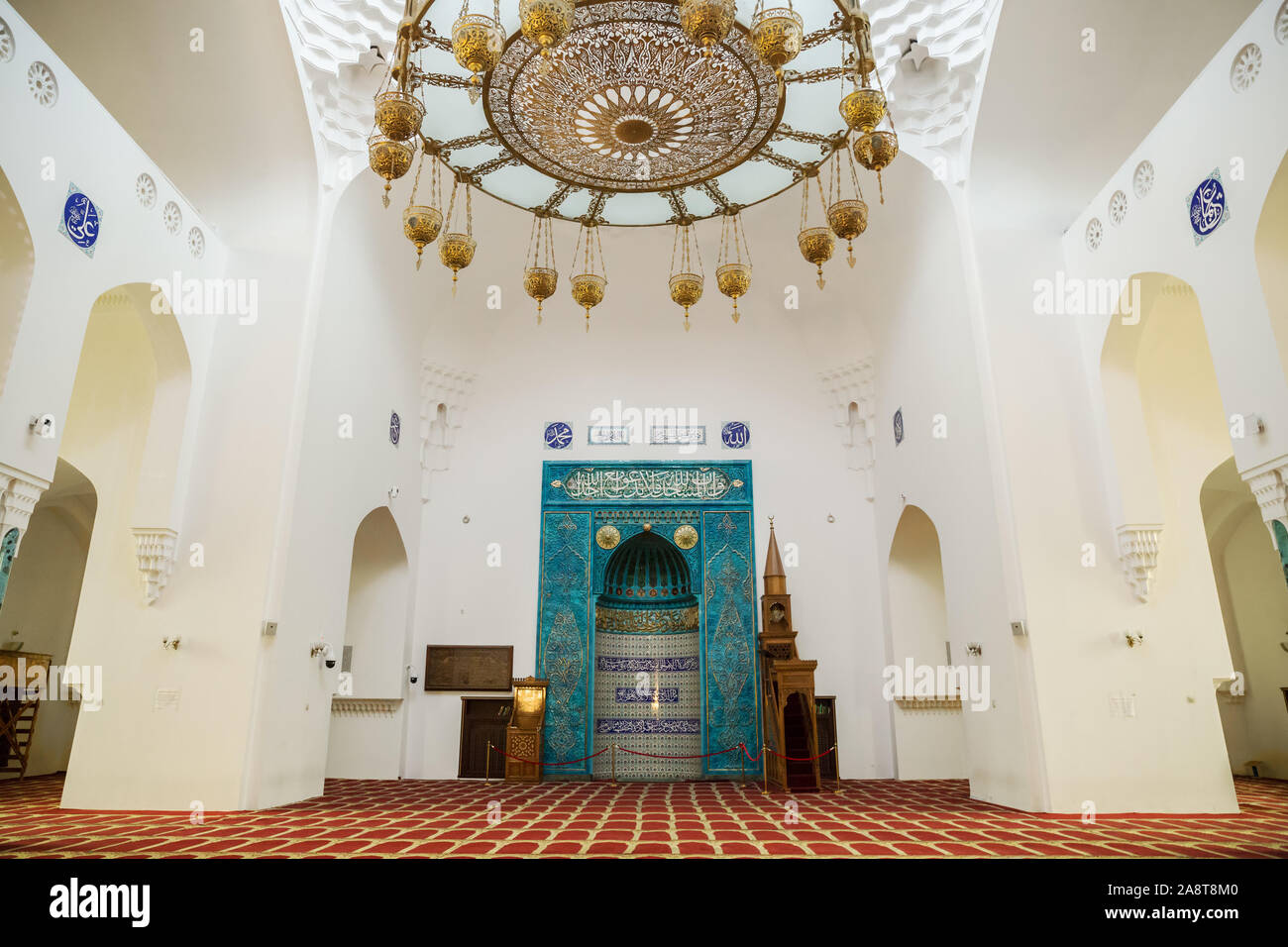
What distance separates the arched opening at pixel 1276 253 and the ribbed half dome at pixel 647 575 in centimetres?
578

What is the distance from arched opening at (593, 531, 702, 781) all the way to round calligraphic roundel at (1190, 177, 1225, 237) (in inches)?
213

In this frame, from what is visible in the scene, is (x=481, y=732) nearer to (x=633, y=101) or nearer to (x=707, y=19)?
(x=633, y=101)

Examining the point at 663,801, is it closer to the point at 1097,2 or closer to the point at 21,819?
the point at 21,819

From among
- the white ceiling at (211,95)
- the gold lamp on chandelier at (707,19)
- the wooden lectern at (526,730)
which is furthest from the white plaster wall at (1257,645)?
the white ceiling at (211,95)

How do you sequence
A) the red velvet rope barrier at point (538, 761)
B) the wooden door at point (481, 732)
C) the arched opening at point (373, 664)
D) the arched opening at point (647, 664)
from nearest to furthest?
the red velvet rope barrier at point (538, 761)
the arched opening at point (373, 664)
the wooden door at point (481, 732)
the arched opening at point (647, 664)

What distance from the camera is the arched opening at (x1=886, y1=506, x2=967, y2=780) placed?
740 centimetres

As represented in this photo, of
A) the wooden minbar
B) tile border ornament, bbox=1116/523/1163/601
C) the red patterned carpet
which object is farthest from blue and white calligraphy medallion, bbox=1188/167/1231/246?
the wooden minbar

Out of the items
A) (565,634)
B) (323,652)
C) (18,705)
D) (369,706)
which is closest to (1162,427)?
(565,634)

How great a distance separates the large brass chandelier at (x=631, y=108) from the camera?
149 inches

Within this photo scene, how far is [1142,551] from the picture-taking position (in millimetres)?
4910

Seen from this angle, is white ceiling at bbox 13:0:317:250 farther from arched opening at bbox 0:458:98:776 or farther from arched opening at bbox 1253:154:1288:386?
arched opening at bbox 1253:154:1288:386

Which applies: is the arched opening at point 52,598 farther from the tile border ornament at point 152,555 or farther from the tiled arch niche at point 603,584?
the tiled arch niche at point 603,584

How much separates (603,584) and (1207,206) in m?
6.03

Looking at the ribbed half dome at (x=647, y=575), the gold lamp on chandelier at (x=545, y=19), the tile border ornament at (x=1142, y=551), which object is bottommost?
the tile border ornament at (x=1142, y=551)
